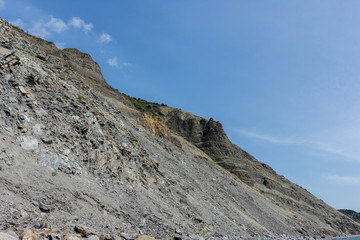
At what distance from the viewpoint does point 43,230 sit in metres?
8.62

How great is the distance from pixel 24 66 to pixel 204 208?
18.5m

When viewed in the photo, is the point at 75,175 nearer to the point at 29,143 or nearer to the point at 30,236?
the point at 29,143

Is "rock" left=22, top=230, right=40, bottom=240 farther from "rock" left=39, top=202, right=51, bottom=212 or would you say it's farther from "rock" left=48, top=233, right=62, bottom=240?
"rock" left=39, top=202, right=51, bottom=212

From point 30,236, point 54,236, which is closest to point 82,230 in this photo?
A: point 54,236

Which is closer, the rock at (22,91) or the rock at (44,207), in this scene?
the rock at (44,207)

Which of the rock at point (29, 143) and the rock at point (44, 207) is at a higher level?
the rock at point (29, 143)

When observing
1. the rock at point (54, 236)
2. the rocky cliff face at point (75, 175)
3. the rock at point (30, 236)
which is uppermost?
the rocky cliff face at point (75, 175)

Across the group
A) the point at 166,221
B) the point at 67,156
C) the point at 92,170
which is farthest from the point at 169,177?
the point at 67,156

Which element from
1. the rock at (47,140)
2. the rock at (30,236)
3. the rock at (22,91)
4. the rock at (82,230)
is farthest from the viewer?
the rock at (22,91)

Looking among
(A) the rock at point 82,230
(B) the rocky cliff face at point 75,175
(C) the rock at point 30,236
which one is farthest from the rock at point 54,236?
(A) the rock at point 82,230

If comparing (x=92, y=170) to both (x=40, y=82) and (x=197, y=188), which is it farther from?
(x=197, y=188)

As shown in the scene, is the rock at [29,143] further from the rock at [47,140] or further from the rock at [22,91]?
the rock at [22,91]

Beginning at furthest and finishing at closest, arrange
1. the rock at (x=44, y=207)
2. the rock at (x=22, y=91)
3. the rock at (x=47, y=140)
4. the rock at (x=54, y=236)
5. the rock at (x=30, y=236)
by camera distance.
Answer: the rock at (x=22, y=91)
the rock at (x=47, y=140)
the rock at (x=44, y=207)
the rock at (x=54, y=236)
the rock at (x=30, y=236)

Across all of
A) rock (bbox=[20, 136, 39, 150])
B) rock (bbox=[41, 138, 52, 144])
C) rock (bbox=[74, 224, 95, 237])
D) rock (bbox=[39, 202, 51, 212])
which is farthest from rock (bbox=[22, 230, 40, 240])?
rock (bbox=[41, 138, 52, 144])
